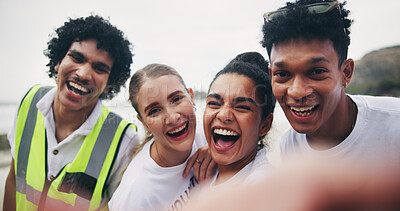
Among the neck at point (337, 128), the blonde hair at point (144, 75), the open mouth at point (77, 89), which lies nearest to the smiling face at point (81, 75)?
the open mouth at point (77, 89)

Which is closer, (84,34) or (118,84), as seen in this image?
(84,34)

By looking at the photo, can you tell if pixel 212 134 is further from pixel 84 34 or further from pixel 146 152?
pixel 84 34

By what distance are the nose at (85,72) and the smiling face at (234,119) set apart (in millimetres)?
797

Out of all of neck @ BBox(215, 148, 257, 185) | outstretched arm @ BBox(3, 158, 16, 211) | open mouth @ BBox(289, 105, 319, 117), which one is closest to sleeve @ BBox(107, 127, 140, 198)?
neck @ BBox(215, 148, 257, 185)

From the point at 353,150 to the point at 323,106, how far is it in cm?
26

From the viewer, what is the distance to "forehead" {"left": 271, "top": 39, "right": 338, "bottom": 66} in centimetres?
88

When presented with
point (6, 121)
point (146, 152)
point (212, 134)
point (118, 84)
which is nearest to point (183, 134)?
point (212, 134)

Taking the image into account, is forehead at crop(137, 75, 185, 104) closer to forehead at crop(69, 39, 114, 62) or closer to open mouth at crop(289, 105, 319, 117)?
forehead at crop(69, 39, 114, 62)

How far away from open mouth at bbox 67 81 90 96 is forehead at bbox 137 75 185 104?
1.38 feet

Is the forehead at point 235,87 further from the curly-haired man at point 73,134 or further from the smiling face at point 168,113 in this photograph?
the curly-haired man at point 73,134

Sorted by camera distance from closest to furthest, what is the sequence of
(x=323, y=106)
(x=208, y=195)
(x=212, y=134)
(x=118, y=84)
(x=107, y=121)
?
(x=208, y=195), (x=323, y=106), (x=212, y=134), (x=107, y=121), (x=118, y=84)

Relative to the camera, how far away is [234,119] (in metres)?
1.04

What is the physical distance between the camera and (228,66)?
1.13 m

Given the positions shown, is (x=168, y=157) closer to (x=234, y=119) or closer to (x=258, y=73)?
(x=234, y=119)
